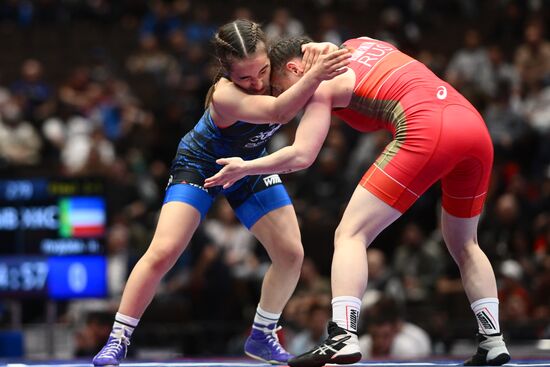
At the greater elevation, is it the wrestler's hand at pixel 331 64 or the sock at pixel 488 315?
the wrestler's hand at pixel 331 64

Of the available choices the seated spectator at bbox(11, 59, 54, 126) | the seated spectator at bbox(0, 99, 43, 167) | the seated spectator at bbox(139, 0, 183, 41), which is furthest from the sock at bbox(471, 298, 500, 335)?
the seated spectator at bbox(139, 0, 183, 41)

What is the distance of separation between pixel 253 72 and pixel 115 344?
5.14 ft

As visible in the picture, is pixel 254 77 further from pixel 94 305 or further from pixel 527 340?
pixel 94 305

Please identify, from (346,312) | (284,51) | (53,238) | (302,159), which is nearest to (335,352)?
(346,312)

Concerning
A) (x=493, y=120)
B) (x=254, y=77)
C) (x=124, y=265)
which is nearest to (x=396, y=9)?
(x=493, y=120)

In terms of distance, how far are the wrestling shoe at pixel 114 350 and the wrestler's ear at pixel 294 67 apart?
1606mm

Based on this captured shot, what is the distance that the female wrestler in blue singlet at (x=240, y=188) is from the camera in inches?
205

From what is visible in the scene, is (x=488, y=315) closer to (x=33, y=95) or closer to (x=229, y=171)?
(x=229, y=171)

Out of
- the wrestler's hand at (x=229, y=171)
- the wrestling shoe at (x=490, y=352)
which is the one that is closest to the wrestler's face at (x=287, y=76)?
the wrestler's hand at (x=229, y=171)

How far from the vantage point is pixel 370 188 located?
5.02 m

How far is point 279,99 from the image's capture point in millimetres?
5094

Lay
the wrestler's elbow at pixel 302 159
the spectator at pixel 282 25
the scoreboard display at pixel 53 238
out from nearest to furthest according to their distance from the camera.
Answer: the wrestler's elbow at pixel 302 159 → the scoreboard display at pixel 53 238 → the spectator at pixel 282 25

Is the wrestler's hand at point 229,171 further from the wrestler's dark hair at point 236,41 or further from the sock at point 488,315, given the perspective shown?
the sock at point 488,315

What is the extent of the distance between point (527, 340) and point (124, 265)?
428cm
